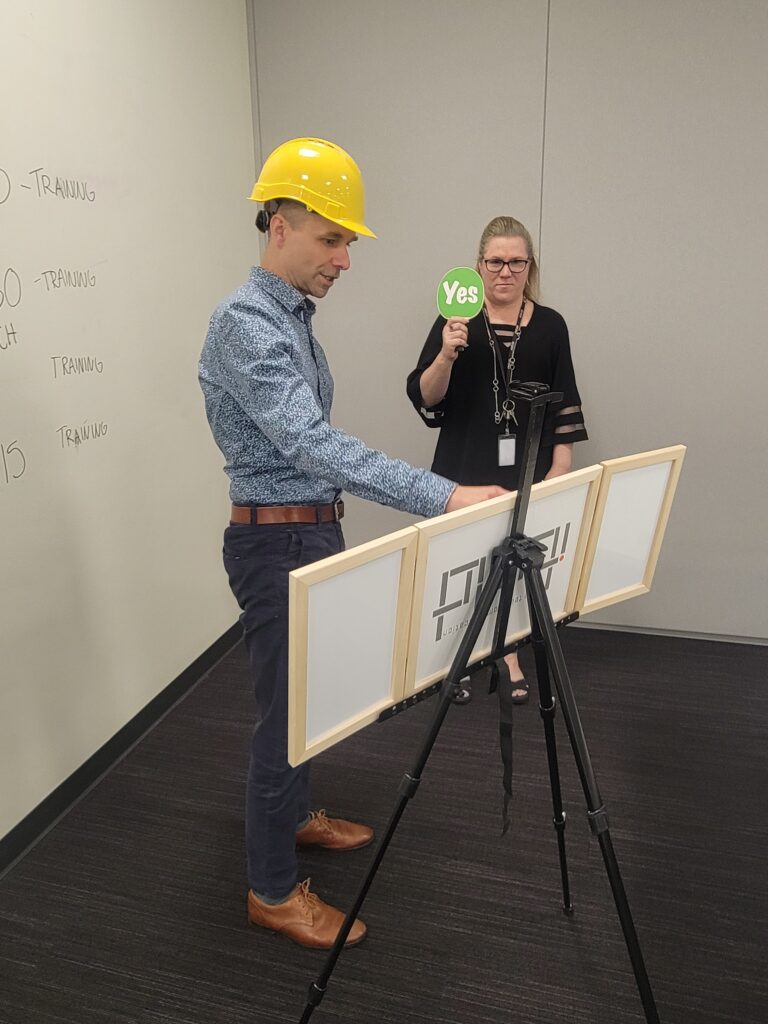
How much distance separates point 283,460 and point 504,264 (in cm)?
110

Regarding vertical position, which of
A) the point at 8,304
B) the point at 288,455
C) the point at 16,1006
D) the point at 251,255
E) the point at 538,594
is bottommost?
the point at 16,1006

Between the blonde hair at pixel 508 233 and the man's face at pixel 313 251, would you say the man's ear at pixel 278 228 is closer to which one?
the man's face at pixel 313 251

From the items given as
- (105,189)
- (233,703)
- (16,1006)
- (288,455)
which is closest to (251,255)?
(105,189)

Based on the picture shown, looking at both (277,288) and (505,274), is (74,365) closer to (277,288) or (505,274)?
(277,288)

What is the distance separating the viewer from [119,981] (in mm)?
1597

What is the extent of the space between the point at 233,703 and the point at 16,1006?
47.6 inches

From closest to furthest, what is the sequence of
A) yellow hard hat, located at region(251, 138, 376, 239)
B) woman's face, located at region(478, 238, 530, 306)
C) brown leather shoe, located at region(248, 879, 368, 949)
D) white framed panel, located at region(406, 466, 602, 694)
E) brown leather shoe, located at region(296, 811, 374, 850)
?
white framed panel, located at region(406, 466, 602, 694), yellow hard hat, located at region(251, 138, 376, 239), brown leather shoe, located at region(248, 879, 368, 949), brown leather shoe, located at region(296, 811, 374, 850), woman's face, located at region(478, 238, 530, 306)

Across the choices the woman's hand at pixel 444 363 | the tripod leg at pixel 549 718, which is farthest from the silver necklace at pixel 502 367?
the tripod leg at pixel 549 718

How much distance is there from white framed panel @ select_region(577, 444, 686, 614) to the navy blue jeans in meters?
0.56

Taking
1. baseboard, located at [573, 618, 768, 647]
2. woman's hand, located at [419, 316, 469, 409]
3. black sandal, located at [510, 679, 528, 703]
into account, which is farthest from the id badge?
baseboard, located at [573, 618, 768, 647]

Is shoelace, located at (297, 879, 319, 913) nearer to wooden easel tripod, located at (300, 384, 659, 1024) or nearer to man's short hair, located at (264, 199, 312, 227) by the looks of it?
→ wooden easel tripod, located at (300, 384, 659, 1024)

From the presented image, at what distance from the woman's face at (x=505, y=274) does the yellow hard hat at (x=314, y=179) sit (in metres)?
0.86

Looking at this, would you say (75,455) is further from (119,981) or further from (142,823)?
(119,981)

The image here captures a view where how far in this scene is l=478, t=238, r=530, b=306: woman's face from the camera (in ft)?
7.18
